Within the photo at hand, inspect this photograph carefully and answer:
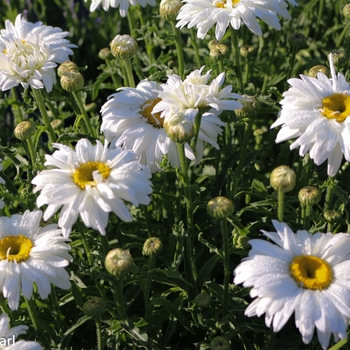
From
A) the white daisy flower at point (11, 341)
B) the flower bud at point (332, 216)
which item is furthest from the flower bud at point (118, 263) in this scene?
the flower bud at point (332, 216)

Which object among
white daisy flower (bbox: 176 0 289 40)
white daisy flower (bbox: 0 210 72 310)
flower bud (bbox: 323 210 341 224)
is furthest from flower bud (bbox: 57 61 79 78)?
flower bud (bbox: 323 210 341 224)

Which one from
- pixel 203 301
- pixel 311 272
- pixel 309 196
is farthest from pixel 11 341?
pixel 309 196

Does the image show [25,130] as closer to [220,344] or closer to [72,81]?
[72,81]

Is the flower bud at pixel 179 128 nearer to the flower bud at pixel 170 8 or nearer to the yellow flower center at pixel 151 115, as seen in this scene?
the yellow flower center at pixel 151 115

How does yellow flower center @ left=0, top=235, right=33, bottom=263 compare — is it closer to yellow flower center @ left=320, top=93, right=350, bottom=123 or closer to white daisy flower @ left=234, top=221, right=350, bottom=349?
white daisy flower @ left=234, top=221, right=350, bottom=349

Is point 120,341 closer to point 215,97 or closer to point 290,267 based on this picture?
point 290,267
